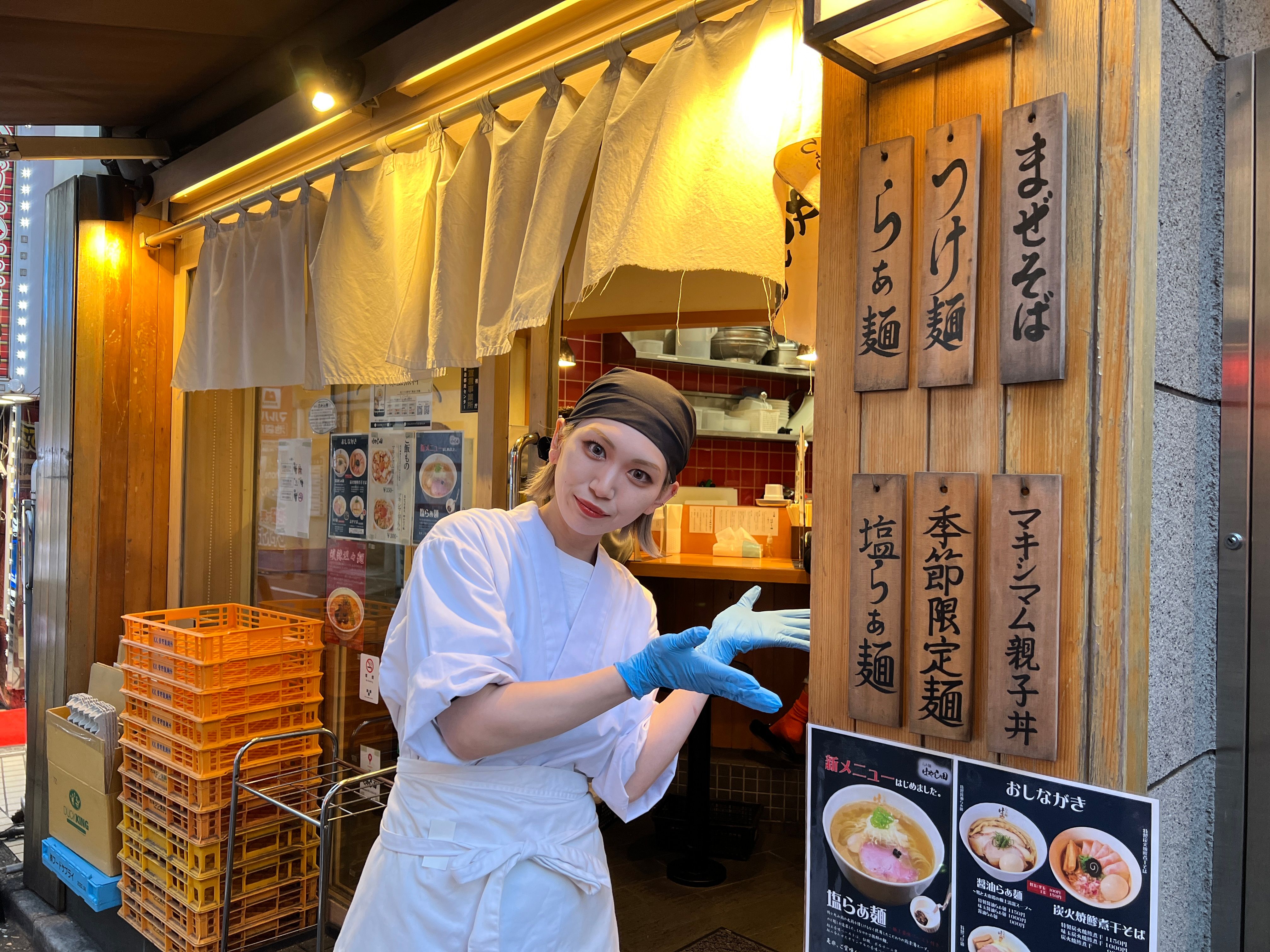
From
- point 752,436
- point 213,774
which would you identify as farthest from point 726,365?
point 213,774

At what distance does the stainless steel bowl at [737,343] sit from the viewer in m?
8.10

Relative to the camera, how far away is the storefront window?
10.8 ft

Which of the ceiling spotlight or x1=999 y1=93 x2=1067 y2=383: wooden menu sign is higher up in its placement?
the ceiling spotlight

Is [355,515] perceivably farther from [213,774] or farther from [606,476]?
[606,476]

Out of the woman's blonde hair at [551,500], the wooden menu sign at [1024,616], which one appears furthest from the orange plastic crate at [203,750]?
the wooden menu sign at [1024,616]

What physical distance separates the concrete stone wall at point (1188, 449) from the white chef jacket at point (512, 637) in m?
0.98

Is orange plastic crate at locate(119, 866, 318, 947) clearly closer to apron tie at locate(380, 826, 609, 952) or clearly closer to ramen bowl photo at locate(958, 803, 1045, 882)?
apron tie at locate(380, 826, 609, 952)

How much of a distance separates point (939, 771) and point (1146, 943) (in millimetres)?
334

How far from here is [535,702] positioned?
1522 mm

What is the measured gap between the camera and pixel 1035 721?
1287 millimetres

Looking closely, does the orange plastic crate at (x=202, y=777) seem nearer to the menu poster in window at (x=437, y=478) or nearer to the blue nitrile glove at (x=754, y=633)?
the menu poster in window at (x=437, y=478)

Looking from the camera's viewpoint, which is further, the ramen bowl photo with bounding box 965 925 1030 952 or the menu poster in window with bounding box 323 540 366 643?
the menu poster in window with bounding box 323 540 366 643

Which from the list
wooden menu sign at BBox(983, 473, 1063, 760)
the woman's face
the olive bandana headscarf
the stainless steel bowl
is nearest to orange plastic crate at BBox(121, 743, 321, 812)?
the woman's face

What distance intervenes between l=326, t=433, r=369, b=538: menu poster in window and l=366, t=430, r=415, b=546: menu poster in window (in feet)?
0.16
